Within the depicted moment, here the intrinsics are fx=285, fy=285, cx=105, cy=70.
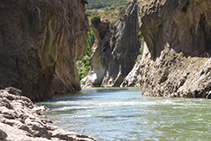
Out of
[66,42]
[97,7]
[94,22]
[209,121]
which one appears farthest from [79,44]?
[97,7]

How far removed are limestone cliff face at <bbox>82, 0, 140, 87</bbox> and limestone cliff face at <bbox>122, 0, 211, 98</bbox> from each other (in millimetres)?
39305

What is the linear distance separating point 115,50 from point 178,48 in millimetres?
47274

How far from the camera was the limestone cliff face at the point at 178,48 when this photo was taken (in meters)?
19.2

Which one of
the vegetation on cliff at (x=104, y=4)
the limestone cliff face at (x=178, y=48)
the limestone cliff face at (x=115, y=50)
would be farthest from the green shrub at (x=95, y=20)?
the vegetation on cliff at (x=104, y=4)

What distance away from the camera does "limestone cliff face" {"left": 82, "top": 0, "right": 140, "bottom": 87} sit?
65.1 metres

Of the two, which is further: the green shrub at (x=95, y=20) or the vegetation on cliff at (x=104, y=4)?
the vegetation on cliff at (x=104, y=4)

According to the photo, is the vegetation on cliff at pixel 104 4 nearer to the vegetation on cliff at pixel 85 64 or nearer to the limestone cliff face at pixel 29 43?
the vegetation on cliff at pixel 85 64

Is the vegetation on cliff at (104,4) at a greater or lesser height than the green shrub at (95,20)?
greater

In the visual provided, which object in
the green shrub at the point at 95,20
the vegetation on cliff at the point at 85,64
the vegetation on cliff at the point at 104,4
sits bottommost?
the vegetation on cliff at the point at 85,64

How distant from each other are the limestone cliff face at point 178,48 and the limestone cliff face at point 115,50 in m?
39.3

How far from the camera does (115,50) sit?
68875mm

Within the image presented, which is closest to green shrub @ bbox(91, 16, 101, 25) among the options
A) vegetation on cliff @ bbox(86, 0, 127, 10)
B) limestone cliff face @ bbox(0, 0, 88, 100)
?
limestone cliff face @ bbox(0, 0, 88, 100)

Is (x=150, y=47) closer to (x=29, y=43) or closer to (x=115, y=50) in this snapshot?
(x=29, y=43)

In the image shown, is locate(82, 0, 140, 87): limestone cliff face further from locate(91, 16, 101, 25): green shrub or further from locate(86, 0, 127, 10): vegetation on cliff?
locate(86, 0, 127, 10): vegetation on cliff
